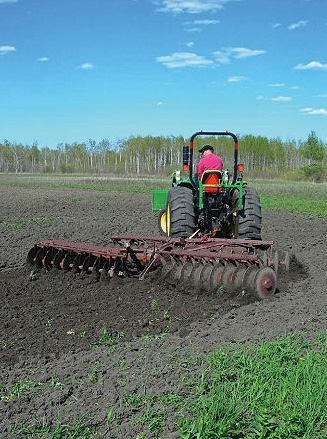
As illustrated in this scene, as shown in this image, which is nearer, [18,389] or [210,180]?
[18,389]

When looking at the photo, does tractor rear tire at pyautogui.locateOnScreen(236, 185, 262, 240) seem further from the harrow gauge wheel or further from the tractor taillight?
the harrow gauge wheel

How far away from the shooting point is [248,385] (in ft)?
13.1

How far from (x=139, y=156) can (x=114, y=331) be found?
95699 mm

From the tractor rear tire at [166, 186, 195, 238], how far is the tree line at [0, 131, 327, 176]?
59.2 meters

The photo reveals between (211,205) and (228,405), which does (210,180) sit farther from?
(228,405)

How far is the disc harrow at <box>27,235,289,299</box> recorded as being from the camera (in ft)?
23.2

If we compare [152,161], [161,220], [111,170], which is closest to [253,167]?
[152,161]

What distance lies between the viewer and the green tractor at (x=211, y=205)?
8.60 m

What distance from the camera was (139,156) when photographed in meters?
101

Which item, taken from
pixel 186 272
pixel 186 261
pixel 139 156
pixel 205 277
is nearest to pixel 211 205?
pixel 186 261

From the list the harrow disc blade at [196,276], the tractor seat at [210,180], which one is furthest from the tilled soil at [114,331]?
the tractor seat at [210,180]

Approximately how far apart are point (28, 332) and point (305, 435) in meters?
3.38

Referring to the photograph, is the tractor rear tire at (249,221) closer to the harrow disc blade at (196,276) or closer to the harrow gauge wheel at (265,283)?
the harrow disc blade at (196,276)

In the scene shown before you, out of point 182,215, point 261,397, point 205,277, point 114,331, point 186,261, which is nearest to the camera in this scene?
point 261,397
